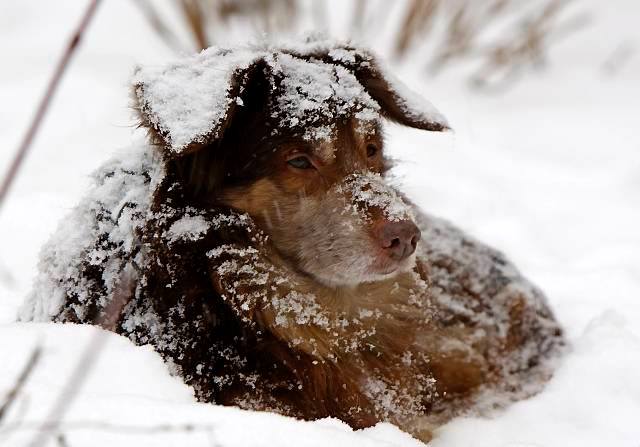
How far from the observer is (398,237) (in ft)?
8.53

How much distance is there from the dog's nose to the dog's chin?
0.17 feet

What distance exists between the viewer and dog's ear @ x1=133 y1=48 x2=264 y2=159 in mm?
2328

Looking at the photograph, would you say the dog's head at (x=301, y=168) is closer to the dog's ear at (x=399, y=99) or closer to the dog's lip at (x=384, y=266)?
the dog's lip at (x=384, y=266)

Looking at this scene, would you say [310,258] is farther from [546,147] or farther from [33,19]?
[33,19]

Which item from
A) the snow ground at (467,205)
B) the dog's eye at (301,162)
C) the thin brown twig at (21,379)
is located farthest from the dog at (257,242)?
the thin brown twig at (21,379)

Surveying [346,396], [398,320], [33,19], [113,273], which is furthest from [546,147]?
[33,19]

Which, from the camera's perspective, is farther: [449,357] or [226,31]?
[226,31]

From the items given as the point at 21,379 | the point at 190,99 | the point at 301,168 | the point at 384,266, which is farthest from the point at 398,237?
the point at 21,379

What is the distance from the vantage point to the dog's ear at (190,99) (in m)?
2.33

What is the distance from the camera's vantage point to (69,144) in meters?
5.61

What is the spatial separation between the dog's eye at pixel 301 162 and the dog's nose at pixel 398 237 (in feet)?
1.29

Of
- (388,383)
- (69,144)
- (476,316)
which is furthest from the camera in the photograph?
(69,144)

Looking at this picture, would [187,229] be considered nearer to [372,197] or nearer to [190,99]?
[190,99]

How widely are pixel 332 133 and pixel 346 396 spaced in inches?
39.9
